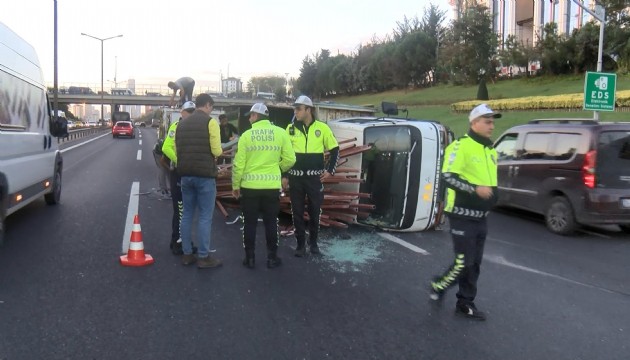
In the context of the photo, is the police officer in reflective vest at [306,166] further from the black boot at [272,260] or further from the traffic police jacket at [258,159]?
the traffic police jacket at [258,159]

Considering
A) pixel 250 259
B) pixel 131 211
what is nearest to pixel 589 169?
pixel 250 259

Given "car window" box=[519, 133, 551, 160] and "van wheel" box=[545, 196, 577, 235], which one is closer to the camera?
"van wheel" box=[545, 196, 577, 235]

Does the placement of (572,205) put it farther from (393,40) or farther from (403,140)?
(393,40)

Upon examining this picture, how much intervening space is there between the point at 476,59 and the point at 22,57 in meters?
45.1

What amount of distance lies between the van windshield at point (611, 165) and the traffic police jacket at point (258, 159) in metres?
4.91

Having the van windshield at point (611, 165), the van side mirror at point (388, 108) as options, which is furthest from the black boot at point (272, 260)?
the van windshield at point (611, 165)

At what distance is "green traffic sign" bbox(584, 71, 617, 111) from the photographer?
1407 centimetres

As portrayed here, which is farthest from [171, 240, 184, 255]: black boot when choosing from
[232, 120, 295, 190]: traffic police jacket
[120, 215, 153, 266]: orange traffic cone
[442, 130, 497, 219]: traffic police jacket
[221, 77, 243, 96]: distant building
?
[221, 77, 243, 96]: distant building

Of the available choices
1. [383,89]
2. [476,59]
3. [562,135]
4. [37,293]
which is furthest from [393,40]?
[37,293]

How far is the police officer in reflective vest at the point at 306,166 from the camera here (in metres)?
6.33

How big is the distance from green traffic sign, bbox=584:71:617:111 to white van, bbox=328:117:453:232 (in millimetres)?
8235

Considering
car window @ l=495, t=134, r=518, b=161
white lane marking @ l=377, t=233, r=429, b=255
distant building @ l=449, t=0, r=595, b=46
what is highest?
distant building @ l=449, t=0, r=595, b=46

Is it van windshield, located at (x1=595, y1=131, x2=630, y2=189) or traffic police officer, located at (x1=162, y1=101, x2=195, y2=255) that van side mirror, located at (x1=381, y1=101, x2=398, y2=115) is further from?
traffic police officer, located at (x1=162, y1=101, x2=195, y2=255)

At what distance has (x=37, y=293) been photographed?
4.86m
